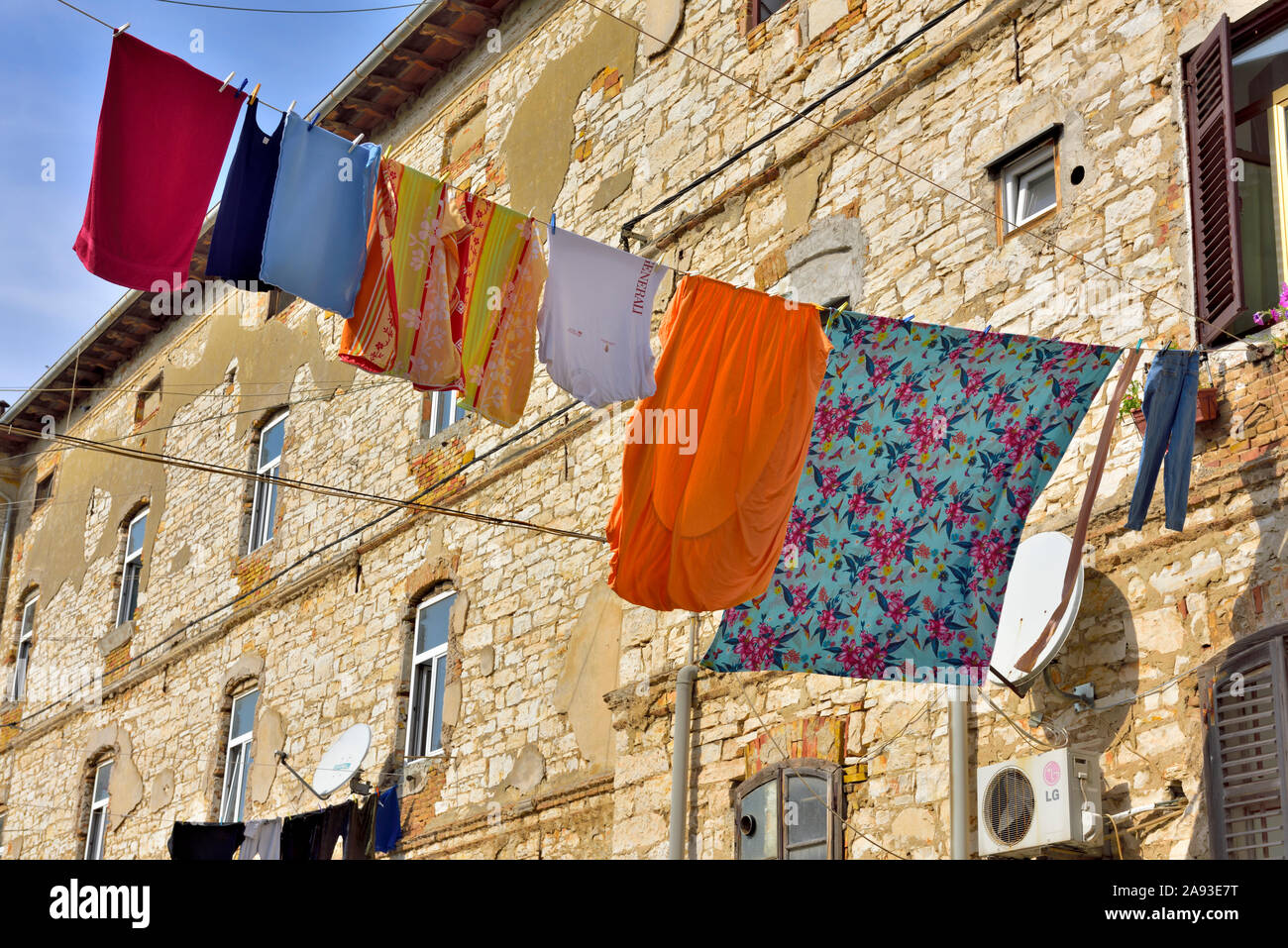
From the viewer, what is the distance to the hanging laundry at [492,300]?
23.8 ft

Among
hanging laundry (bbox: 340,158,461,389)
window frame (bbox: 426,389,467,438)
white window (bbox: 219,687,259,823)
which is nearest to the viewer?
hanging laundry (bbox: 340,158,461,389)

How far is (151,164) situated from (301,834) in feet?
21.3

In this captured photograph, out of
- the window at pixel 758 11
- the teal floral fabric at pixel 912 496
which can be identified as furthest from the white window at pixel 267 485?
the teal floral fabric at pixel 912 496

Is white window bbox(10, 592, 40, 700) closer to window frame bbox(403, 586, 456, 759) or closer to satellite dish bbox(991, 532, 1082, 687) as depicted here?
window frame bbox(403, 586, 456, 759)

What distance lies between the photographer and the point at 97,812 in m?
17.2

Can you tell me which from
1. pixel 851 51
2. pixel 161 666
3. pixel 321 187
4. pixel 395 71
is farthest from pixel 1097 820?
pixel 161 666

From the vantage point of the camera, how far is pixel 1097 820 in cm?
661

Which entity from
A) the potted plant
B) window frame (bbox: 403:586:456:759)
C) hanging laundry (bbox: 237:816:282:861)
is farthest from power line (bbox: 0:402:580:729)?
the potted plant

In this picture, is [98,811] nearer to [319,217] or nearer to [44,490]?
[44,490]

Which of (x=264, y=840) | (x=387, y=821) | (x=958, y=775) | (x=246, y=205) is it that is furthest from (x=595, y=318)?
(x=264, y=840)

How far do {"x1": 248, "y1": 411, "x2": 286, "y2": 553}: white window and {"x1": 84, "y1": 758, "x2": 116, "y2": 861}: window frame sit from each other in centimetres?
346

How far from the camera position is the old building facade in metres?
6.94

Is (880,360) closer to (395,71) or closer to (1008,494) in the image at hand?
(1008,494)

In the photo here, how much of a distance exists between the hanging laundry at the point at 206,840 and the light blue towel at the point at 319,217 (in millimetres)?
6483
